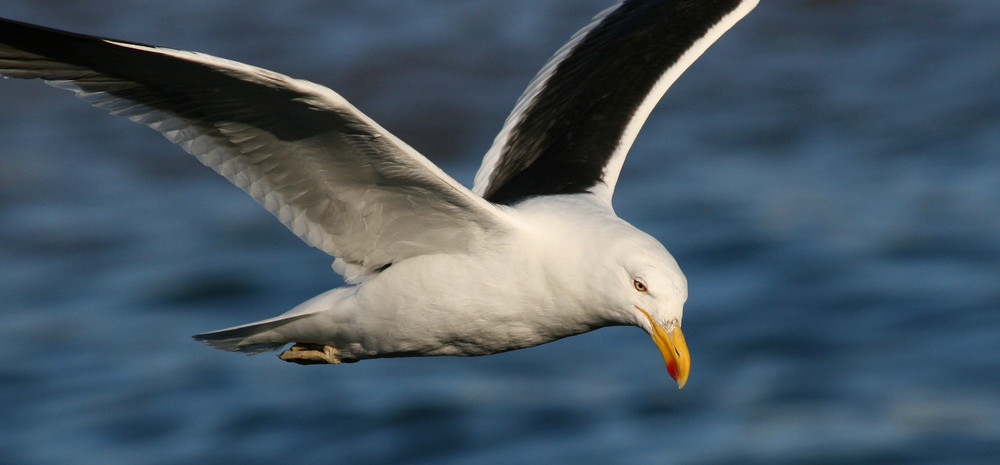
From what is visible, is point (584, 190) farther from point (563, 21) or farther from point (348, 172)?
point (563, 21)

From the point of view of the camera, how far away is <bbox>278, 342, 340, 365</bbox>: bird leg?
27.4ft

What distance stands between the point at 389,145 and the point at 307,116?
0.45 meters

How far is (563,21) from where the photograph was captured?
1045 inches

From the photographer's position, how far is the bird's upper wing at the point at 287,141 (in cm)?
682

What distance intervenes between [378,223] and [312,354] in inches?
40.7

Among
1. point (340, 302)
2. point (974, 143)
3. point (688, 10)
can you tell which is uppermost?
point (974, 143)

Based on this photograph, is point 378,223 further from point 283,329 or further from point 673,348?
point 673,348

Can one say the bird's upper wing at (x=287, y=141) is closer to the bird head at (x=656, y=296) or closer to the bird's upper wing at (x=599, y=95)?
the bird head at (x=656, y=296)

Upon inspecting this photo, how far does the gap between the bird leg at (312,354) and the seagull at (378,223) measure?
0.01 meters

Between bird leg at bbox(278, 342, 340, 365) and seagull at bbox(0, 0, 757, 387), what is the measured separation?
10 millimetres

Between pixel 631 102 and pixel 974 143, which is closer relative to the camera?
pixel 631 102

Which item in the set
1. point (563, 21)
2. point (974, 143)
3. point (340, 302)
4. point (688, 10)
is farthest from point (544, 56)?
point (340, 302)

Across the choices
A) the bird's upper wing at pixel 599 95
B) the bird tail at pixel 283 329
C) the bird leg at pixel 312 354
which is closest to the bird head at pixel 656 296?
the bird's upper wing at pixel 599 95

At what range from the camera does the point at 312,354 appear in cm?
839
